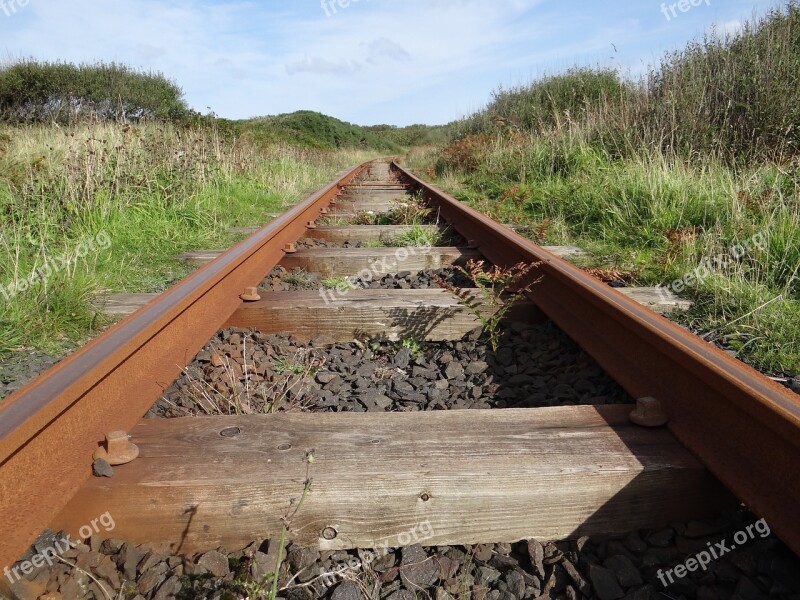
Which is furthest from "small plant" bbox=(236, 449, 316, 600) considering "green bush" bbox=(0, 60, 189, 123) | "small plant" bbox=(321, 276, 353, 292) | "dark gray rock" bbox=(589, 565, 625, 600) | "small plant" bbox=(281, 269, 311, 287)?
"green bush" bbox=(0, 60, 189, 123)

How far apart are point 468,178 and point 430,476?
9.22m

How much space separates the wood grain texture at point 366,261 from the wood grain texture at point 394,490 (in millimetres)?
2336

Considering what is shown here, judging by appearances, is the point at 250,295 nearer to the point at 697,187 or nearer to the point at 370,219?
the point at 370,219

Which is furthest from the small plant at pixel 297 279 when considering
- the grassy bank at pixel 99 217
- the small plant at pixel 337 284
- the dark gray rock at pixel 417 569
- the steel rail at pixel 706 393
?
the dark gray rock at pixel 417 569

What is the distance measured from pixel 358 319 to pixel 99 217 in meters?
3.00

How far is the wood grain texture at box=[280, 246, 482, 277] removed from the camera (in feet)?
12.4

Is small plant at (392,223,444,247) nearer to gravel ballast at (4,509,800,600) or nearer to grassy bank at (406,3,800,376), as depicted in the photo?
grassy bank at (406,3,800,376)

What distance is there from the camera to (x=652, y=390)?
176 centimetres

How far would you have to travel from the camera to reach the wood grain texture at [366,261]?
3.78 metres

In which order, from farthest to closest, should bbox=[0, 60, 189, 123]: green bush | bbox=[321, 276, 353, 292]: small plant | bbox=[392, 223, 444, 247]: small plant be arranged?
1. bbox=[0, 60, 189, 123]: green bush
2. bbox=[392, 223, 444, 247]: small plant
3. bbox=[321, 276, 353, 292]: small plant

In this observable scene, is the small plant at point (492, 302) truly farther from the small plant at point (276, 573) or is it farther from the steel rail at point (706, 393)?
the small plant at point (276, 573)

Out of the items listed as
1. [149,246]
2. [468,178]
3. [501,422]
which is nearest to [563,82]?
[468,178]

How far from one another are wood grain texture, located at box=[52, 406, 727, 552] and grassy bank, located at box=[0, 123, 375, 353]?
53.2 inches

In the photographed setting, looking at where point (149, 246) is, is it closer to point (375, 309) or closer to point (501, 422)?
point (375, 309)
